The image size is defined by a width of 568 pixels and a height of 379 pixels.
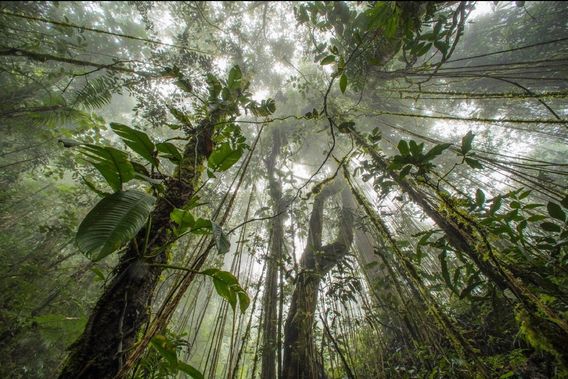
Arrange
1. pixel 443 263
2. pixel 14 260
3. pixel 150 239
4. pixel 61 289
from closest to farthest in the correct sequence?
pixel 150 239
pixel 443 263
pixel 61 289
pixel 14 260

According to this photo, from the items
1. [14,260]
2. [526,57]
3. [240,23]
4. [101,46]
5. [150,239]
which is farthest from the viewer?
[101,46]

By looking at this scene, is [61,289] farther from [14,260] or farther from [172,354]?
[172,354]

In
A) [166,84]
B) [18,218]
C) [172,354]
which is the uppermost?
[18,218]

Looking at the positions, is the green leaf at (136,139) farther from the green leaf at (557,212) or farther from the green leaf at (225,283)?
the green leaf at (557,212)

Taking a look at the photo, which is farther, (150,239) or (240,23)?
(240,23)

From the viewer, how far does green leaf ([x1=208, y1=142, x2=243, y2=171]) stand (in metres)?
1.12

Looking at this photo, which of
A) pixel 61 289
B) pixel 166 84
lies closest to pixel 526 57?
pixel 166 84

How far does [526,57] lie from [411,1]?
22.8 feet

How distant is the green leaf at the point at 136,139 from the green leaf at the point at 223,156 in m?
0.24

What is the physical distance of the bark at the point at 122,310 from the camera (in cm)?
72

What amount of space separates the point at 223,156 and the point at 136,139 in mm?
351

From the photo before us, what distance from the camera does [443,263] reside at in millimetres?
1192

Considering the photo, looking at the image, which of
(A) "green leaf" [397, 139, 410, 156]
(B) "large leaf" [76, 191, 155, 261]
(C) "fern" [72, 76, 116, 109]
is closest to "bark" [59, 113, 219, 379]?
(B) "large leaf" [76, 191, 155, 261]

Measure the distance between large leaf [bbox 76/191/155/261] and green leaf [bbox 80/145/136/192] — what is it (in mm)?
94
